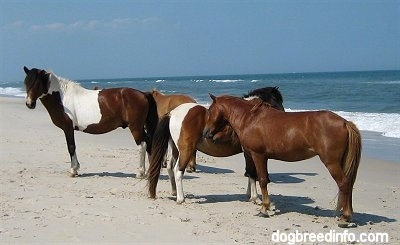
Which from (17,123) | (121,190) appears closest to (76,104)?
(121,190)

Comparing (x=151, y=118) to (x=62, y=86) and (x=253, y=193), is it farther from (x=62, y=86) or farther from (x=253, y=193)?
(x=253, y=193)

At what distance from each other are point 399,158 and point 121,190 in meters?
6.55

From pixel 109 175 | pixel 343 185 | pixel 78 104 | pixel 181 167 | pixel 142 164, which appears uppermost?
pixel 78 104

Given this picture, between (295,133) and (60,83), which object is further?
(60,83)

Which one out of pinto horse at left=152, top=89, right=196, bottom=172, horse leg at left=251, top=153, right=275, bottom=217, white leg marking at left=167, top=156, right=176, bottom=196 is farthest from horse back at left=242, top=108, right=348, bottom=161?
pinto horse at left=152, top=89, right=196, bottom=172

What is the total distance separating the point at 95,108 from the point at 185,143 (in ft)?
8.97

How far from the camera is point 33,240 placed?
519 centimetres

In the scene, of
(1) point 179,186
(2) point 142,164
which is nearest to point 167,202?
(1) point 179,186

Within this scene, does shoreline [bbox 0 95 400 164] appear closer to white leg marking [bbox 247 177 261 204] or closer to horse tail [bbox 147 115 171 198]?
white leg marking [bbox 247 177 261 204]

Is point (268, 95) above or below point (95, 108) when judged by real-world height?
above

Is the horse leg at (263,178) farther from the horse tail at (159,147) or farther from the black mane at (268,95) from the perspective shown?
the black mane at (268,95)

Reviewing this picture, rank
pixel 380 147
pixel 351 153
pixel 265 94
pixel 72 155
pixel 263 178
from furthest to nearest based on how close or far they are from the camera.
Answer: pixel 380 147, pixel 72 155, pixel 265 94, pixel 263 178, pixel 351 153

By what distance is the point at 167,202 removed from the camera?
7.19 metres

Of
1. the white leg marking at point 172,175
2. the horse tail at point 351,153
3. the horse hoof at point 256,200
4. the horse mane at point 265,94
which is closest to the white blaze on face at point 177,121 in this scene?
the white leg marking at point 172,175
